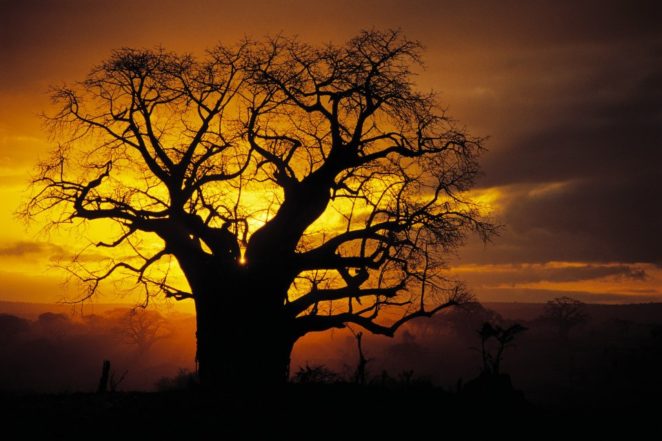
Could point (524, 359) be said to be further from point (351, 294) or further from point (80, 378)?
point (351, 294)

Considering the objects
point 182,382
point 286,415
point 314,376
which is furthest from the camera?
point 182,382

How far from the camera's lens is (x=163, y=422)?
12625 millimetres

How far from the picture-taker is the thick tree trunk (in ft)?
57.2

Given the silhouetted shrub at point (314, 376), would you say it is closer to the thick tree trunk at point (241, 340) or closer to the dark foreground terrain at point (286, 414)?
the thick tree trunk at point (241, 340)

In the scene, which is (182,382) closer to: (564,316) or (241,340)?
(241,340)

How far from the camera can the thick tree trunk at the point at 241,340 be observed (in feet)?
57.2

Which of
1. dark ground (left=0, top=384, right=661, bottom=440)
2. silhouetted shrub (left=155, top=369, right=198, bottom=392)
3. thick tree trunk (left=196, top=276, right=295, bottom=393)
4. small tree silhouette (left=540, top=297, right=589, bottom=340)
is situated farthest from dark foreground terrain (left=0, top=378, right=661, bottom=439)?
small tree silhouette (left=540, top=297, right=589, bottom=340)

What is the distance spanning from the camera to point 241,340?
17516 millimetres

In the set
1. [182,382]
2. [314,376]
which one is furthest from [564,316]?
[314,376]

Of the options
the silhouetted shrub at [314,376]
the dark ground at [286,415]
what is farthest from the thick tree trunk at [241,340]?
the dark ground at [286,415]

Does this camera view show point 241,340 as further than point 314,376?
No

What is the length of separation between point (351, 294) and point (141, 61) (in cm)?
855

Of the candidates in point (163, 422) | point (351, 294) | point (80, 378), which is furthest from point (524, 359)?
point (163, 422)

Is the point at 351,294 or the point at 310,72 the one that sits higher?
the point at 310,72
